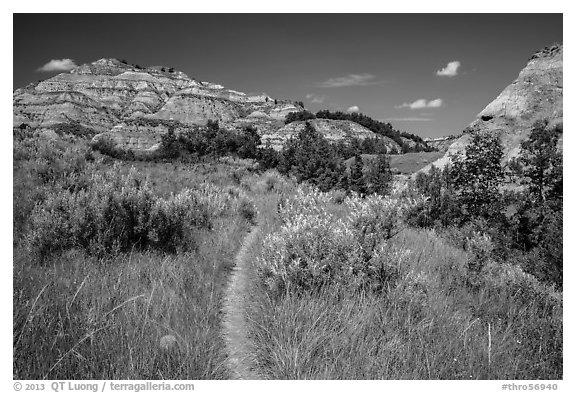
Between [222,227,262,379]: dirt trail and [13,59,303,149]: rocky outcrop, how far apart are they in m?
79.8

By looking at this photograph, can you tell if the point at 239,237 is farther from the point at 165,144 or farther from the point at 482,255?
the point at 165,144

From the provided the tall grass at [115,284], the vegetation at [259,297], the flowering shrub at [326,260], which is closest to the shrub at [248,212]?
the vegetation at [259,297]

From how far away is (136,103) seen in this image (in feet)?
433

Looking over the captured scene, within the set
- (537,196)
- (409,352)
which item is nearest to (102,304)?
(409,352)

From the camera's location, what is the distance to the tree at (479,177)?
12.3m

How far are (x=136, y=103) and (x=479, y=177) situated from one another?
142 meters

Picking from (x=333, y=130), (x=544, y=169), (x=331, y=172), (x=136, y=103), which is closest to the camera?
(x=544, y=169)

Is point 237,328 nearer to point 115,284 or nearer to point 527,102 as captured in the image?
point 115,284

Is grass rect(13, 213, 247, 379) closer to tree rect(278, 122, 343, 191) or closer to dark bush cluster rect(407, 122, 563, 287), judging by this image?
dark bush cluster rect(407, 122, 563, 287)

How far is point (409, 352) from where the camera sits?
3.27m

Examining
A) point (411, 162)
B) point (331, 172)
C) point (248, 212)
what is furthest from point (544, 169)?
point (411, 162)
